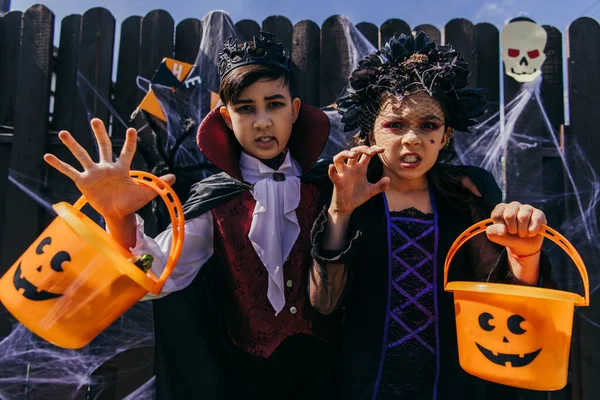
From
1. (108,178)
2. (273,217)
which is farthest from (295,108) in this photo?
(108,178)

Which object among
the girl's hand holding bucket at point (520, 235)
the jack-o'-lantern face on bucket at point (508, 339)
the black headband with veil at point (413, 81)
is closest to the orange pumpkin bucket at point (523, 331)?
the jack-o'-lantern face on bucket at point (508, 339)

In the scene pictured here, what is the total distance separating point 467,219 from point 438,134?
320mm

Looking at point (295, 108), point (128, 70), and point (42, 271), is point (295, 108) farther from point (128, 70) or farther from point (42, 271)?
point (128, 70)

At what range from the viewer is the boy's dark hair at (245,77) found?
166 cm

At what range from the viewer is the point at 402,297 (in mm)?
1565

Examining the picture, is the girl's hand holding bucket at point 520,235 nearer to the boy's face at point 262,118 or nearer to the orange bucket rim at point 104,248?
the boy's face at point 262,118

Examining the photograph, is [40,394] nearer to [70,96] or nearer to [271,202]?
[70,96]

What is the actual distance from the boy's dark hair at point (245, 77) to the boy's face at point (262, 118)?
0.05 feet

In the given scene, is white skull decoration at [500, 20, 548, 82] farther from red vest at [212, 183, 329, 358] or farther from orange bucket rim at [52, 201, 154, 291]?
orange bucket rim at [52, 201, 154, 291]

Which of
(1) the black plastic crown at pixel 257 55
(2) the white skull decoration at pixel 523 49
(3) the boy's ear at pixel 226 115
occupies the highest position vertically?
(2) the white skull decoration at pixel 523 49

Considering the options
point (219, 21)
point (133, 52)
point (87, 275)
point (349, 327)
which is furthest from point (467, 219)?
point (133, 52)

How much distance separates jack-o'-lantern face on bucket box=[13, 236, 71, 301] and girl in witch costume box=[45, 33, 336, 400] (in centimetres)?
32

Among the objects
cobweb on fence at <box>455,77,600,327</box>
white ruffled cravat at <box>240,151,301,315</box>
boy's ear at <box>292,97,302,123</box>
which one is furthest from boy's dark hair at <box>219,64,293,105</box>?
cobweb on fence at <box>455,77,600,327</box>

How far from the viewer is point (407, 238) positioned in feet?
5.28
